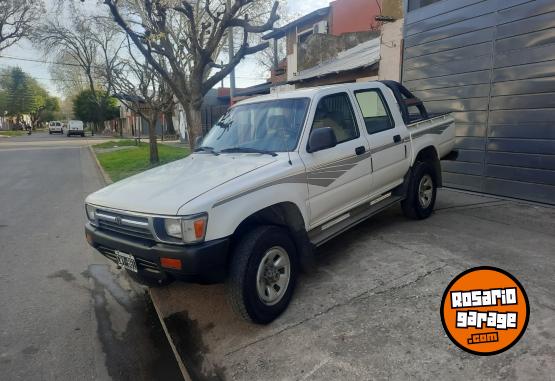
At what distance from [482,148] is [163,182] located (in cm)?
602

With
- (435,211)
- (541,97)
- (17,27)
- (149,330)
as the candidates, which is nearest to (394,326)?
(149,330)

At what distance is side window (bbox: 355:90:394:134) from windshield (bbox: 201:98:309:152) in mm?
902

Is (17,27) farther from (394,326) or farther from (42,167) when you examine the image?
(394,326)

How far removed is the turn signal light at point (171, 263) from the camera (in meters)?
2.86

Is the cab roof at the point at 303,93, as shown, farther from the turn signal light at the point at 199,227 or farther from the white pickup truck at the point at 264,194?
the turn signal light at the point at 199,227

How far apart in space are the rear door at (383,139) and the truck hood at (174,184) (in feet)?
4.96

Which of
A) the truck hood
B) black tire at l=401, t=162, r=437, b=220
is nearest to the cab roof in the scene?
Answer: the truck hood

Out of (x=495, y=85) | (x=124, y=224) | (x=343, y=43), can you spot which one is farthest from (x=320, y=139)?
(x=343, y=43)

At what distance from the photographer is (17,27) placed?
37469 mm

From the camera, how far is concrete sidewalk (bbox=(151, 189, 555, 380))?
2.67 metres

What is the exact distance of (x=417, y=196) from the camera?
536 centimetres

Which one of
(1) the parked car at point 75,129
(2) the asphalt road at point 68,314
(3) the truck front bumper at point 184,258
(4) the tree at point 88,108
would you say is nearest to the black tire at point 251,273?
(3) the truck front bumper at point 184,258

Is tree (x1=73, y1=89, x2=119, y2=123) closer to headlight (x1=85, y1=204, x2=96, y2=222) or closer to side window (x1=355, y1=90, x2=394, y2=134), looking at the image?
side window (x1=355, y1=90, x2=394, y2=134)

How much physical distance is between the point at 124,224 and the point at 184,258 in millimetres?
745
